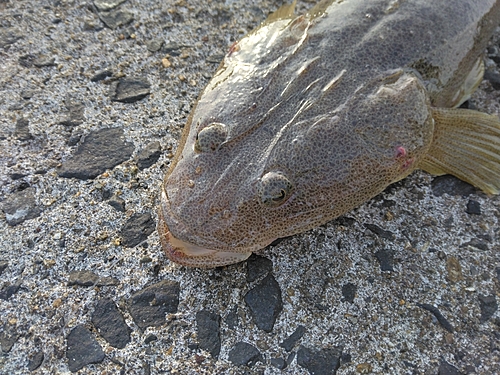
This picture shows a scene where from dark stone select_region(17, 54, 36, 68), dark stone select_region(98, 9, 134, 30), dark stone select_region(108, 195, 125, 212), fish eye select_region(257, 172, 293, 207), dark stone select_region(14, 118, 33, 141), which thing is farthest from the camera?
dark stone select_region(98, 9, 134, 30)

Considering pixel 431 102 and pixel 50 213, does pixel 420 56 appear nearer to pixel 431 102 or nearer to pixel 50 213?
pixel 431 102

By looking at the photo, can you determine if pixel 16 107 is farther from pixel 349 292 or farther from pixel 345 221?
pixel 349 292

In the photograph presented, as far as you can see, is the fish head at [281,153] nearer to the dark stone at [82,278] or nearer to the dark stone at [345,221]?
the dark stone at [345,221]

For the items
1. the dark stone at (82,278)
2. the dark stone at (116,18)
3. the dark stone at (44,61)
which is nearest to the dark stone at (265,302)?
the dark stone at (82,278)

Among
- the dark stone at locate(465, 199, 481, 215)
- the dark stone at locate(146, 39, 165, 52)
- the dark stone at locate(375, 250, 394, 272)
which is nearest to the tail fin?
the dark stone at locate(465, 199, 481, 215)

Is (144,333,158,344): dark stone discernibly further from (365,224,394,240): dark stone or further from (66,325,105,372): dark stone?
(365,224,394,240): dark stone

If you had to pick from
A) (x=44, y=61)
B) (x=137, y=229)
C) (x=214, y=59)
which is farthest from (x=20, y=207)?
(x=214, y=59)
